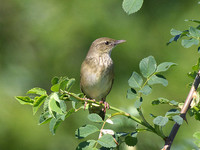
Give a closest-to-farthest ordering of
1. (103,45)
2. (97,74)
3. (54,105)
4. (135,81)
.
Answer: (54,105), (135,81), (97,74), (103,45)

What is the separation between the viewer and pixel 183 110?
1.98 meters

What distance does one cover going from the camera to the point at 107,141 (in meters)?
1.96

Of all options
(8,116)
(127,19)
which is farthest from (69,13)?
(8,116)

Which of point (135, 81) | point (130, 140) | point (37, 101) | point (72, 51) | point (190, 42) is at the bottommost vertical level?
point (130, 140)

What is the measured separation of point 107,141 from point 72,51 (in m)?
3.62

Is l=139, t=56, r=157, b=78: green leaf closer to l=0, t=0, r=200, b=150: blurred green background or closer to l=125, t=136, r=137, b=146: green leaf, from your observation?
l=125, t=136, r=137, b=146: green leaf

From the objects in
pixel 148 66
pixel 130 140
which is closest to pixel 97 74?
pixel 148 66

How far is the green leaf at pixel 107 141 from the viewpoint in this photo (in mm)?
1943

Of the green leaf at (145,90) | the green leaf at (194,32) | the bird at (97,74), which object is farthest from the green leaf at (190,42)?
the bird at (97,74)

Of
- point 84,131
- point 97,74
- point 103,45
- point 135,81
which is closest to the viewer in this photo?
point 84,131

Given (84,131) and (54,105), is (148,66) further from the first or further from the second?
(54,105)

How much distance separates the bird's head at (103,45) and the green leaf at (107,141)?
3.26 metres

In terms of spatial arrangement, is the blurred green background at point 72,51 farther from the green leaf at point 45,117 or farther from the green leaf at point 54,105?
the green leaf at point 54,105

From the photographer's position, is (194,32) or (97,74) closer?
(194,32)
